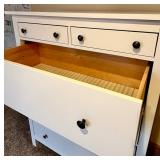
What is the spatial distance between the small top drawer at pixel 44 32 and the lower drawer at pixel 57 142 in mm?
556

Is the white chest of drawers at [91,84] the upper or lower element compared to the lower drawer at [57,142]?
upper

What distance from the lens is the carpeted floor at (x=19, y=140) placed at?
3.91ft

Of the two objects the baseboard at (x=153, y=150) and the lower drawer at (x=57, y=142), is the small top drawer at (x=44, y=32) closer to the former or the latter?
the lower drawer at (x=57, y=142)

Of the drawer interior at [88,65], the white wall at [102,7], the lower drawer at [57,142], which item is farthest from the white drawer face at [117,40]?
the lower drawer at [57,142]

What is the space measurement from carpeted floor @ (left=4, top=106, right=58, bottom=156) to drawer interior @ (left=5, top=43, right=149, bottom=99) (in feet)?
1.77

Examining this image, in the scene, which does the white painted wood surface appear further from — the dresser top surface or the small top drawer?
the small top drawer

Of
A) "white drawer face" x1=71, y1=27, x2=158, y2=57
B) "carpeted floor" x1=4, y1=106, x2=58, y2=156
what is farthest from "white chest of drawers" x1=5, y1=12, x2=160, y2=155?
"carpeted floor" x1=4, y1=106, x2=58, y2=156

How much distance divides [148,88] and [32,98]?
1.63 feet

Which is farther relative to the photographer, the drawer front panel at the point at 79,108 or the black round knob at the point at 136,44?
the black round knob at the point at 136,44

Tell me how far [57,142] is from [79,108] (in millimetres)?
561

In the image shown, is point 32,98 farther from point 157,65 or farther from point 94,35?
point 157,65

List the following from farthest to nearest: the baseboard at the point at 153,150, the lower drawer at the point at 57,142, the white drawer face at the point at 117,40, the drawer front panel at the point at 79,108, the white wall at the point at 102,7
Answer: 1. the baseboard at the point at 153,150
2. the lower drawer at the point at 57,142
3. the white wall at the point at 102,7
4. the white drawer face at the point at 117,40
5. the drawer front panel at the point at 79,108

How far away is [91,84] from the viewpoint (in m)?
0.74
